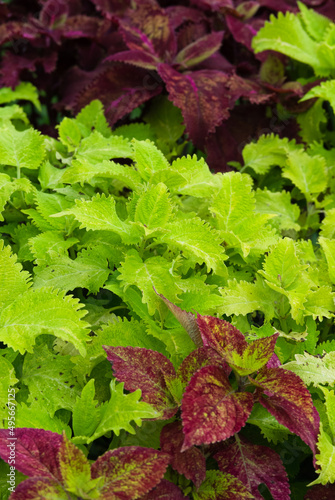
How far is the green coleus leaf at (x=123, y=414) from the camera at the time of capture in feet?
2.12

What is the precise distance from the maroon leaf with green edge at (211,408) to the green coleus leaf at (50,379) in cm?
22

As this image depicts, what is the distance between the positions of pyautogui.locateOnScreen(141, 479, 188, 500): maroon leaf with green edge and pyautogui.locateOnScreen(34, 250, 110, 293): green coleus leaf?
1.09 feet

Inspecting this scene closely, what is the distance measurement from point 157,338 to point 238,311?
15 cm

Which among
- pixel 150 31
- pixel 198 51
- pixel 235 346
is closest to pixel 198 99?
pixel 198 51

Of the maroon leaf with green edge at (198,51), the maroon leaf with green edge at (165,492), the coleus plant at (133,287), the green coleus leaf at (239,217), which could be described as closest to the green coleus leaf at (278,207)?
the coleus plant at (133,287)

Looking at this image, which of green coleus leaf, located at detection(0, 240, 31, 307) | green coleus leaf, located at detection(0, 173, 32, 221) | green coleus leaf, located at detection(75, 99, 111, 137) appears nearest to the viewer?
green coleus leaf, located at detection(0, 240, 31, 307)

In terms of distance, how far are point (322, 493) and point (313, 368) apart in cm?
17

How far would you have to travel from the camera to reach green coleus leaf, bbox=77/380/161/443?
65 cm

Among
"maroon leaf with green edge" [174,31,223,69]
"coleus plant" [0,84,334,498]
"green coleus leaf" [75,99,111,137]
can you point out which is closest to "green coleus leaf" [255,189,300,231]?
"coleus plant" [0,84,334,498]

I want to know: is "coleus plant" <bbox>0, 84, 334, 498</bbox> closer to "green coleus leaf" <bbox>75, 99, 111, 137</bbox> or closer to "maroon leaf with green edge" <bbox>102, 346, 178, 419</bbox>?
"maroon leaf with green edge" <bbox>102, 346, 178, 419</bbox>

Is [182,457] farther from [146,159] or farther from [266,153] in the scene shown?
[266,153]

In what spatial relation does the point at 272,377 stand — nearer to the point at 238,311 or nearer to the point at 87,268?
the point at 238,311

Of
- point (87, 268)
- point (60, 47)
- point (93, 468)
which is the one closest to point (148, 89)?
point (60, 47)

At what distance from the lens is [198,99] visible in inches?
54.3
